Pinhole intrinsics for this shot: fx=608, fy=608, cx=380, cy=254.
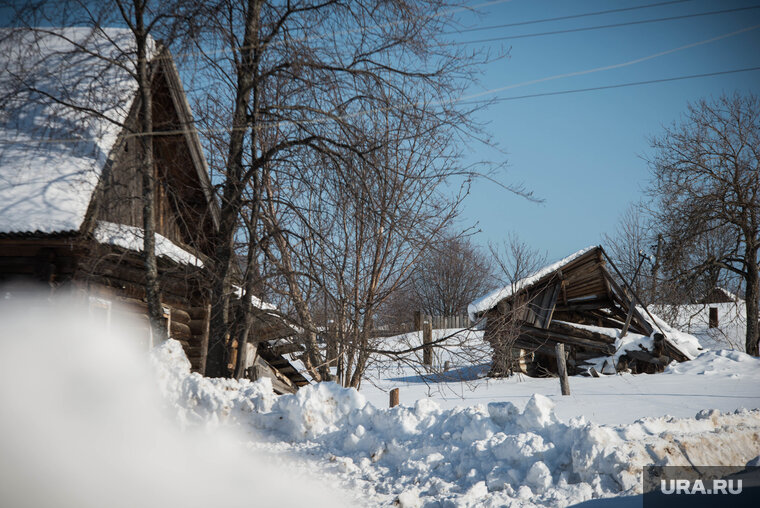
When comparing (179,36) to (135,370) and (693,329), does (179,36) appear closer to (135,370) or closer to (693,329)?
(135,370)

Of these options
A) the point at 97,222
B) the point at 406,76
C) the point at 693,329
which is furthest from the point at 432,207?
the point at 693,329

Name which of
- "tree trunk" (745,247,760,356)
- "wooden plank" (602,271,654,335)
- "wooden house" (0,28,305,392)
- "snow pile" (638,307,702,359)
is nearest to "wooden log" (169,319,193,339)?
"wooden house" (0,28,305,392)

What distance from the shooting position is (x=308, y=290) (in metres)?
9.30

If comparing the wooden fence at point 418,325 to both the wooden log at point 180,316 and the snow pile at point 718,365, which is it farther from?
the snow pile at point 718,365

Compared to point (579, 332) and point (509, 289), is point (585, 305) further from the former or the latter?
point (509, 289)

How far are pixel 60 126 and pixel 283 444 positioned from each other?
6.06 meters

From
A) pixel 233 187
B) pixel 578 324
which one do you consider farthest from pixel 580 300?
pixel 233 187

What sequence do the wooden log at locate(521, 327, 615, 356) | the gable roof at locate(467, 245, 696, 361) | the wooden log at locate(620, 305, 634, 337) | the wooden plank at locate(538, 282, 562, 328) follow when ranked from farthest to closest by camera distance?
1. the wooden plank at locate(538, 282, 562, 328)
2. the wooden log at locate(521, 327, 615, 356)
3. the wooden log at locate(620, 305, 634, 337)
4. the gable roof at locate(467, 245, 696, 361)

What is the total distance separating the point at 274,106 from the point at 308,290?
2.80m

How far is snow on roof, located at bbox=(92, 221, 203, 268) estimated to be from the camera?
8914mm

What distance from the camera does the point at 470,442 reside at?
242 inches

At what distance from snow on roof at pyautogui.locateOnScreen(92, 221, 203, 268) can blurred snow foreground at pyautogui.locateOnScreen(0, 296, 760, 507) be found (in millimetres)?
1713

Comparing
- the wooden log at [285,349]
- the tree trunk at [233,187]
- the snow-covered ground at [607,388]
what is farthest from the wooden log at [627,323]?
the tree trunk at [233,187]

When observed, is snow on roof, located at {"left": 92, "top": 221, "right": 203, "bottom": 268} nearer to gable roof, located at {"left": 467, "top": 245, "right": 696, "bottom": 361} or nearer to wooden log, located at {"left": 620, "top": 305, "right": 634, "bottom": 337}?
gable roof, located at {"left": 467, "top": 245, "right": 696, "bottom": 361}
